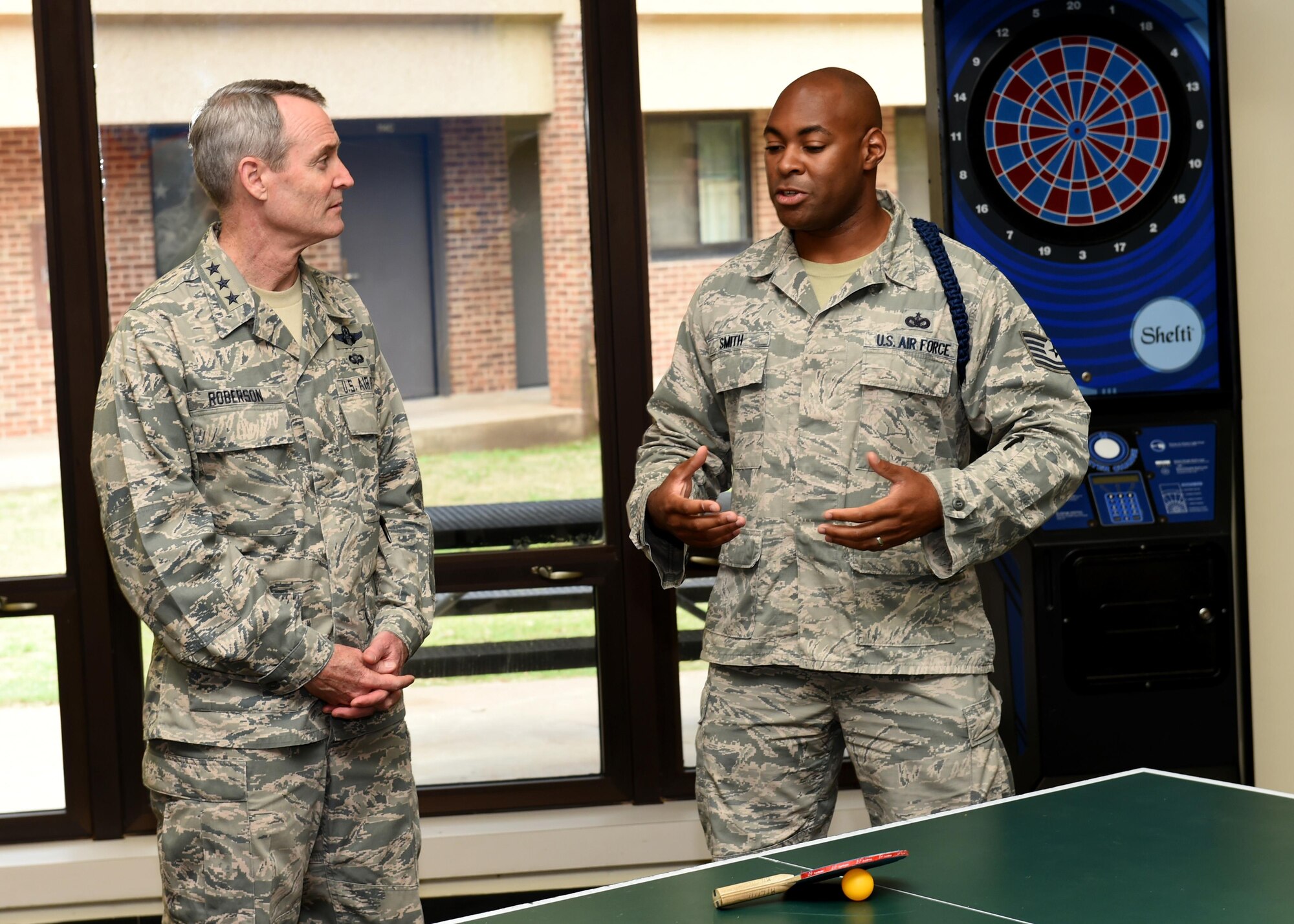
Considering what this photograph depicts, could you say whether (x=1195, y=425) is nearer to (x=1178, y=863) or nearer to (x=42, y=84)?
(x=1178, y=863)

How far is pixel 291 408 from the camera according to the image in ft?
7.12

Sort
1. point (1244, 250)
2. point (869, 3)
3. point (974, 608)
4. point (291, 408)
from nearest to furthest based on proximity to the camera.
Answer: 1. point (291, 408)
2. point (974, 608)
3. point (1244, 250)
4. point (869, 3)

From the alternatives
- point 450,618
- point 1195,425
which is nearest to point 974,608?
point 1195,425

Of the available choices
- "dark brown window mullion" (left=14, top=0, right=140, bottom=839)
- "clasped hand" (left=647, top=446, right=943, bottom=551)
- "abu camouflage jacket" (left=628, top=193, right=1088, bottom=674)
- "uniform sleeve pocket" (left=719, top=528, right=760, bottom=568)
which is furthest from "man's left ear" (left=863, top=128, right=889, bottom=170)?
"dark brown window mullion" (left=14, top=0, right=140, bottom=839)

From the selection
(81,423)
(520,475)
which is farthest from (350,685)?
(81,423)

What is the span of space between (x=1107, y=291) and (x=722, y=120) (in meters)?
1.15

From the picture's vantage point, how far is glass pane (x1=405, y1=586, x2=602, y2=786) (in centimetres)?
347

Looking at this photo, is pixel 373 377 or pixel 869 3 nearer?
pixel 373 377

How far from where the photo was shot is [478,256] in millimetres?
3439

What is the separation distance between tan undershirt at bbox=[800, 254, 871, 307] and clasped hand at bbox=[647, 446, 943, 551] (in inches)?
14.7

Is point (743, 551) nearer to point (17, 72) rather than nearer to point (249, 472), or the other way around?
point (249, 472)

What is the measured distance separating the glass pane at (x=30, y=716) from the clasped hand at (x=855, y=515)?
1.83 metres

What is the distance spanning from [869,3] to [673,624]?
1589mm

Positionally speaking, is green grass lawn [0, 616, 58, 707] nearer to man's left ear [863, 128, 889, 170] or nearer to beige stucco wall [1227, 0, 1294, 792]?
man's left ear [863, 128, 889, 170]
